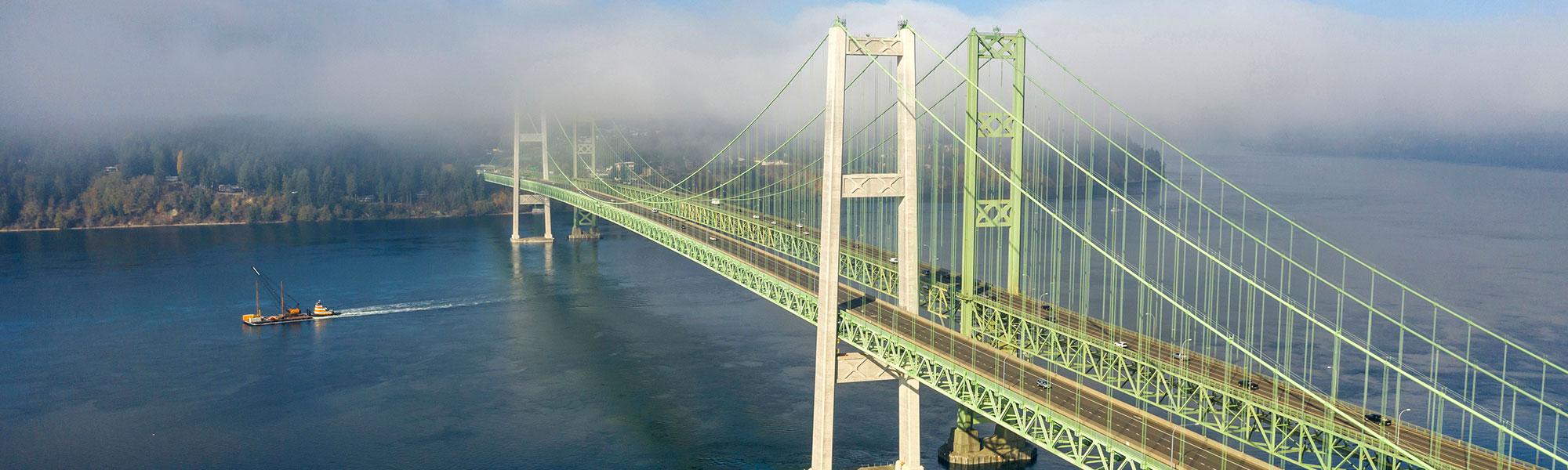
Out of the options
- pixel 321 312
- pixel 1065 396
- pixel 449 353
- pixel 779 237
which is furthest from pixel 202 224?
pixel 1065 396

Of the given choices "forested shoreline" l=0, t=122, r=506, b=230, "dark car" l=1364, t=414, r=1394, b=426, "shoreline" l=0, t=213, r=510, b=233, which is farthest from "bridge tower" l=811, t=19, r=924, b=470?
"forested shoreline" l=0, t=122, r=506, b=230

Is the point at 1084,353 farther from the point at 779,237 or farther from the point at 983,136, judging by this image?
the point at 779,237

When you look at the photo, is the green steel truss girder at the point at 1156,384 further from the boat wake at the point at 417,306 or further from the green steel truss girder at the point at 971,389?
the boat wake at the point at 417,306

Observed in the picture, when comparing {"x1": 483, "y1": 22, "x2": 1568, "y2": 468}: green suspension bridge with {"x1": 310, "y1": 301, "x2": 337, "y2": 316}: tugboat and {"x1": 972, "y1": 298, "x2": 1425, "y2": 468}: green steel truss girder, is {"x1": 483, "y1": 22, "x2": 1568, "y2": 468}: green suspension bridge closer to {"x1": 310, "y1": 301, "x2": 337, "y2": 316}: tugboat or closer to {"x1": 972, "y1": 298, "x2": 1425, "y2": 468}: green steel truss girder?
{"x1": 972, "y1": 298, "x2": 1425, "y2": 468}: green steel truss girder

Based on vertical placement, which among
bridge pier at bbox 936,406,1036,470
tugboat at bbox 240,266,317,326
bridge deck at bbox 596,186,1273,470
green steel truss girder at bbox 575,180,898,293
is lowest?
bridge pier at bbox 936,406,1036,470

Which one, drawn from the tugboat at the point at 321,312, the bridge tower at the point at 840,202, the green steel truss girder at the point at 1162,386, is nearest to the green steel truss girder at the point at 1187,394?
the green steel truss girder at the point at 1162,386

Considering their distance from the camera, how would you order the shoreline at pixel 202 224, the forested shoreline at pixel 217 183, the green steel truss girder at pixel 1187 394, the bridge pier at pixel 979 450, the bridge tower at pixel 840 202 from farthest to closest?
1. the forested shoreline at pixel 217 183
2. the shoreline at pixel 202 224
3. the bridge pier at pixel 979 450
4. the bridge tower at pixel 840 202
5. the green steel truss girder at pixel 1187 394
